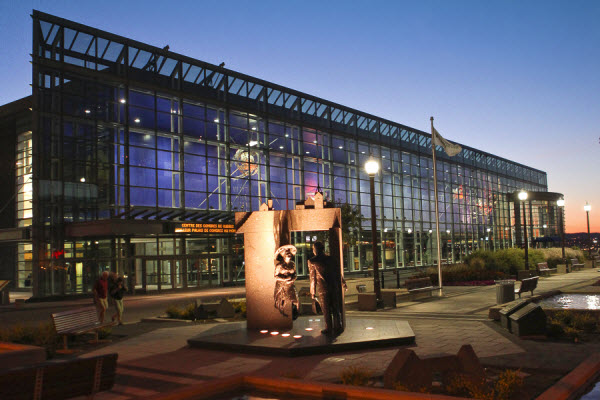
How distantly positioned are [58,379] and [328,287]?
6601 millimetres

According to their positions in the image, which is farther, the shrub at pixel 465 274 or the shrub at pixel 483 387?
the shrub at pixel 465 274

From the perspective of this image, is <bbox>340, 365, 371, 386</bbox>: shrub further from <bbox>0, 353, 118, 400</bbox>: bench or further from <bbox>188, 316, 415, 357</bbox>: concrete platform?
<bbox>0, 353, 118, 400</bbox>: bench

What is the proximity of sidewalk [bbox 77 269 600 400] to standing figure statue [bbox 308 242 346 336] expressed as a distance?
146cm

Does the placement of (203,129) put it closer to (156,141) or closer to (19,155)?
(156,141)

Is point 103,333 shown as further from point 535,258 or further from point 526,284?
point 535,258

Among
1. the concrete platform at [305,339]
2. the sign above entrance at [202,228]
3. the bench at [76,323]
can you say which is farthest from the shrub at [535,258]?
the bench at [76,323]

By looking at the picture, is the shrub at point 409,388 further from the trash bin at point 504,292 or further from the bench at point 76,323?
the trash bin at point 504,292

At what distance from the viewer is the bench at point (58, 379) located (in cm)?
538

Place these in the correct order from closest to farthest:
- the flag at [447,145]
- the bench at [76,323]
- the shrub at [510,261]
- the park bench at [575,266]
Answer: the bench at [76,323] < the flag at [447,145] < the shrub at [510,261] < the park bench at [575,266]

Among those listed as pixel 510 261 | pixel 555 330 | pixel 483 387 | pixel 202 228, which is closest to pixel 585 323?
pixel 555 330

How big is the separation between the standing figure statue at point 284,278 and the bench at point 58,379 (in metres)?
6.21

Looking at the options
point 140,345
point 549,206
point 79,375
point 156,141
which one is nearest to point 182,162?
point 156,141

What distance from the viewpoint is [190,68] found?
129 feet

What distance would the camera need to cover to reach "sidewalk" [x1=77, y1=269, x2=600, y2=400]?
8.46 metres
